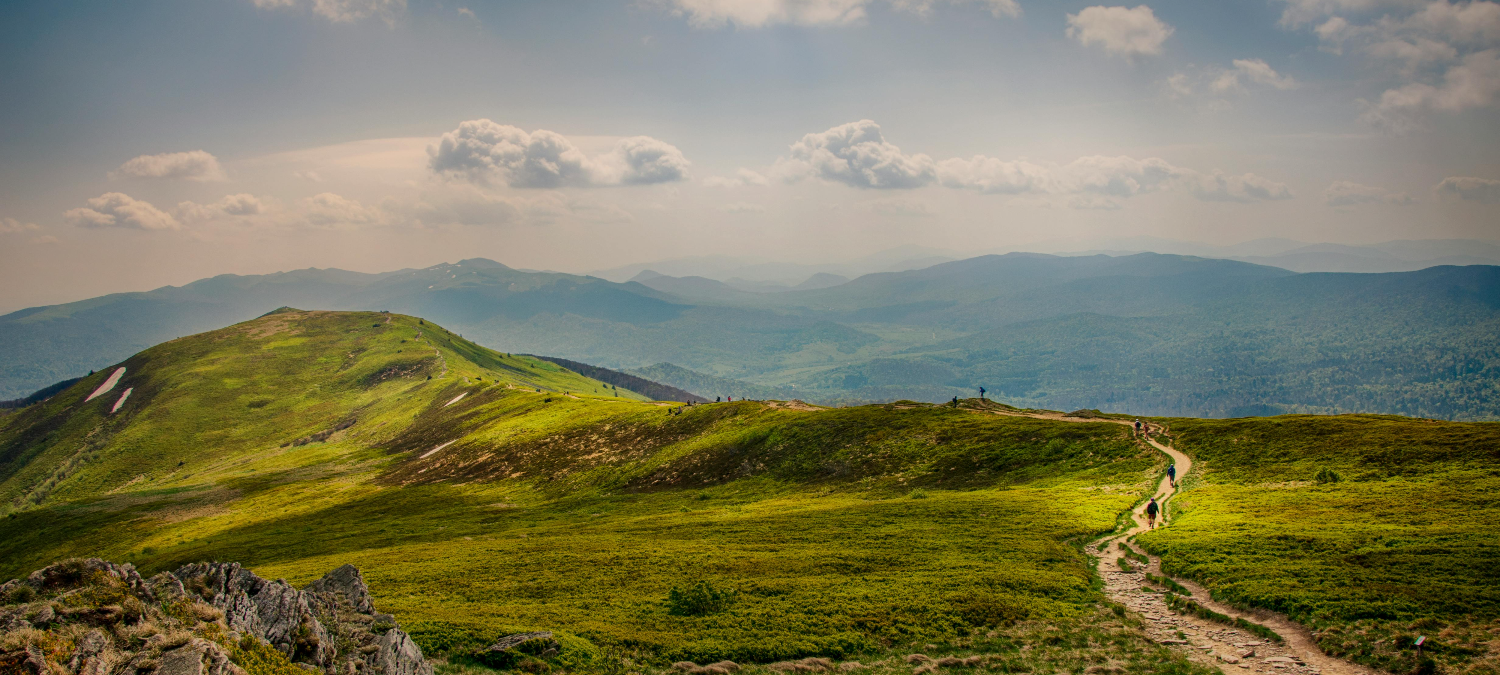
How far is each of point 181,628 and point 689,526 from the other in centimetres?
4337

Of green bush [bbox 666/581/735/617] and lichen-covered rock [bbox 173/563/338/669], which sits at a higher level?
lichen-covered rock [bbox 173/563/338/669]

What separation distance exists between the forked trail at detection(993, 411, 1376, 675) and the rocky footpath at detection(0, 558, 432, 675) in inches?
1297

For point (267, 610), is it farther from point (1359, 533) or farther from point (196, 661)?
point (1359, 533)

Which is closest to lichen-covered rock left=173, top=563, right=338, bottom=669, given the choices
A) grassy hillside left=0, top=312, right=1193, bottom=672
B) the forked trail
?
grassy hillside left=0, top=312, right=1193, bottom=672

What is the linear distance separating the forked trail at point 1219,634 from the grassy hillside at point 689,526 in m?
1.45

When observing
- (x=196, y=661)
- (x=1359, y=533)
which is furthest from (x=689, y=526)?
(x=1359, y=533)

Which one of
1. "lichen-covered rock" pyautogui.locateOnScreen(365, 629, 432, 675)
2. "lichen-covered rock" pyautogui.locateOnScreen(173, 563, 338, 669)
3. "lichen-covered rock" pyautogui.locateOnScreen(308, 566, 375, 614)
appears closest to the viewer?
"lichen-covered rock" pyautogui.locateOnScreen(173, 563, 338, 669)

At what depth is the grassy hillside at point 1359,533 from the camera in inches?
1042

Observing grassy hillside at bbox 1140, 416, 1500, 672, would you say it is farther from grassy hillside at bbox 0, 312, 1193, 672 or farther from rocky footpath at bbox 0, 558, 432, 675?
rocky footpath at bbox 0, 558, 432, 675

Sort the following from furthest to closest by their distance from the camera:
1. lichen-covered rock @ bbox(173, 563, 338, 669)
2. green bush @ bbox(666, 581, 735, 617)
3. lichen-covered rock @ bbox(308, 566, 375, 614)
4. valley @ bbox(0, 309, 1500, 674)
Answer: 1. green bush @ bbox(666, 581, 735, 617)
2. lichen-covered rock @ bbox(308, 566, 375, 614)
3. valley @ bbox(0, 309, 1500, 674)
4. lichen-covered rock @ bbox(173, 563, 338, 669)

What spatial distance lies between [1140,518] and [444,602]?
4787cm

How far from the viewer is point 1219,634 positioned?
29.2 meters

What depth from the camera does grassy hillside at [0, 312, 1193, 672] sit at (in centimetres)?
3353

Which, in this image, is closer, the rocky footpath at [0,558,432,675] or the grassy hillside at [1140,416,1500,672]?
the rocky footpath at [0,558,432,675]
